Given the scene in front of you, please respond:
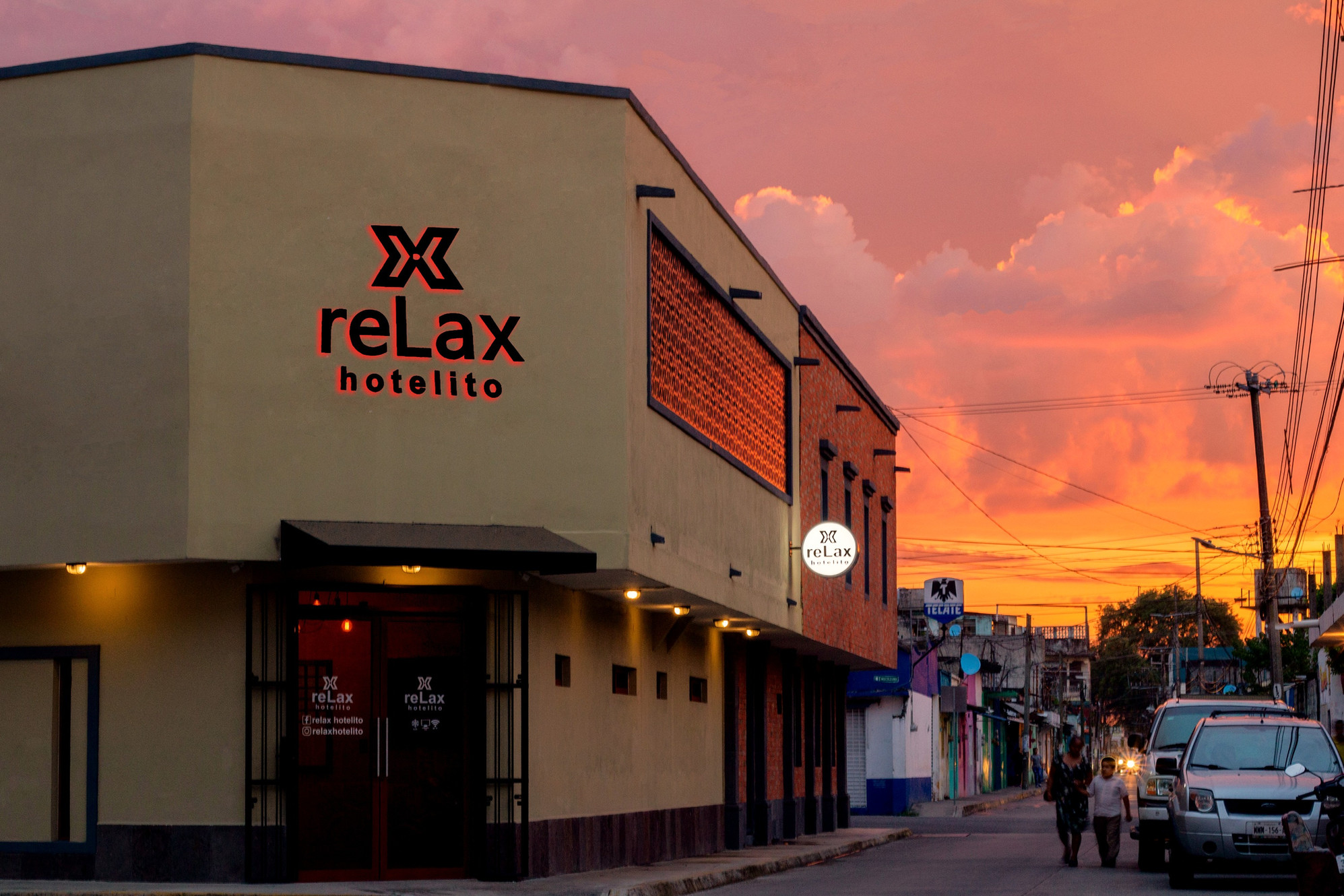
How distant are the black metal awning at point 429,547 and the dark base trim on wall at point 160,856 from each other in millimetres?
2886

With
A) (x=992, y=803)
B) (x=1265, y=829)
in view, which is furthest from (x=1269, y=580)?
(x=1265, y=829)

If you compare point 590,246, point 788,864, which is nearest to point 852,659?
point 788,864

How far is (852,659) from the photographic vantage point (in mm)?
37875

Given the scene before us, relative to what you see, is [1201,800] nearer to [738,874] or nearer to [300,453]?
[738,874]

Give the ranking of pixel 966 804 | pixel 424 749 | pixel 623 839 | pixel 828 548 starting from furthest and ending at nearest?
pixel 966 804 < pixel 828 548 < pixel 623 839 < pixel 424 749

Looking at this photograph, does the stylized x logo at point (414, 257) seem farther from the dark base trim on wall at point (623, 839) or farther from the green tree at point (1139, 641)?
the green tree at point (1139, 641)

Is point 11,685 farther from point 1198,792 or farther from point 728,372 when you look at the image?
point 1198,792

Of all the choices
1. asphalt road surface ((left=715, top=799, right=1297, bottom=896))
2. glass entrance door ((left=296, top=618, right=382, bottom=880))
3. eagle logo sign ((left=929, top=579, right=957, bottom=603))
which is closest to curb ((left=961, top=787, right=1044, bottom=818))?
eagle logo sign ((left=929, top=579, right=957, bottom=603))

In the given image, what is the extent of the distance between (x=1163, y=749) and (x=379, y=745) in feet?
36.2

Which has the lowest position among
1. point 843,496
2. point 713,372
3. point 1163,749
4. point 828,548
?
point 1163,749

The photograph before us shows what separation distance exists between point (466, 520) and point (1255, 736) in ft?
31.1

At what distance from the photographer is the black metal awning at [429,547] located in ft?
55.9

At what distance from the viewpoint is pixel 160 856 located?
1744 centimetres

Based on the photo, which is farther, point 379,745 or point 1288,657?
point 1288,657
